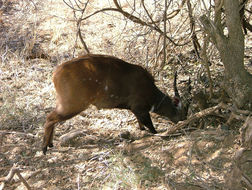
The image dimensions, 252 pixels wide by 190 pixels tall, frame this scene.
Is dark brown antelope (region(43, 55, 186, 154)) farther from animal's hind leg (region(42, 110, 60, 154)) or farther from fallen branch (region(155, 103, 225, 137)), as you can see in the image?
fallen branch (region(155, 103, 225, 137))

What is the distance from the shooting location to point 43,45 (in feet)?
27.5

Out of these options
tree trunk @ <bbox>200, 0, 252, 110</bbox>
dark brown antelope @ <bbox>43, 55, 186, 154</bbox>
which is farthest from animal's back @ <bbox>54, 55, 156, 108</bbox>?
tree trunk @ <bbox>200, 0, 252, 110</bbox>

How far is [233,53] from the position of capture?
4.16 meters

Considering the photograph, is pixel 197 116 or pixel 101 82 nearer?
pixel 197 116

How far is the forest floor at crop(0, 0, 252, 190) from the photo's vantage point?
366 cm

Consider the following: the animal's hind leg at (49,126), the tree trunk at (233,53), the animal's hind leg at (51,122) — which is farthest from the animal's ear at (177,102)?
the animal's hind leg at (49,126)

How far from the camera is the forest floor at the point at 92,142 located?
366 centimetres

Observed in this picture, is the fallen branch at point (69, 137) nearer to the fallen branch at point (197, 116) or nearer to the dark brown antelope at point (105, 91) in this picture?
the dark brown antelope at point (105, 91)

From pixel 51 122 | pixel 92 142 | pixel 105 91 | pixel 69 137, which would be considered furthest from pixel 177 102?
pixel 51 122

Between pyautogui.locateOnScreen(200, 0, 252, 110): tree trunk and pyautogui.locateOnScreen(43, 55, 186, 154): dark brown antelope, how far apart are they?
5.10ft

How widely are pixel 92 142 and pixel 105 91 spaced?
81 centimetres

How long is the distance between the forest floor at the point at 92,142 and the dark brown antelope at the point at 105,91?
1.24 feet

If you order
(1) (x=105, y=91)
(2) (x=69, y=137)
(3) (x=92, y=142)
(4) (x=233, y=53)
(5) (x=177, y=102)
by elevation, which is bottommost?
(3) (x=92, y=142)

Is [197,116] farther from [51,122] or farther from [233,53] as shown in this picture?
[51,122]
